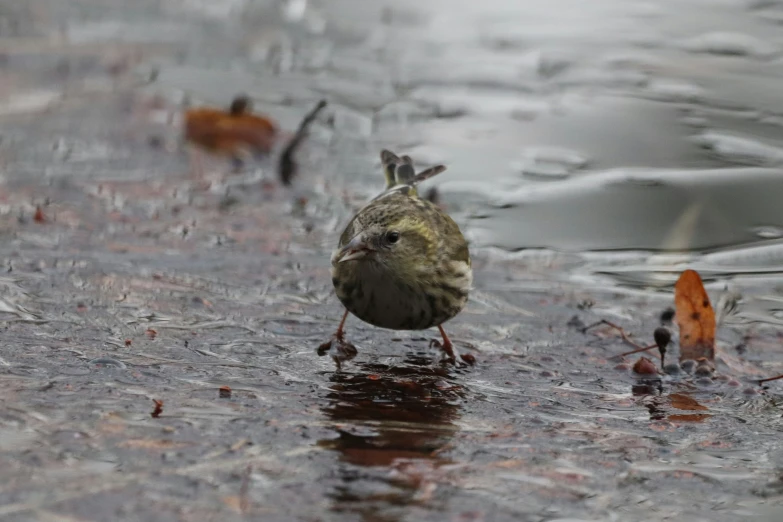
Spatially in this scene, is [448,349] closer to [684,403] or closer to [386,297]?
[386,297]

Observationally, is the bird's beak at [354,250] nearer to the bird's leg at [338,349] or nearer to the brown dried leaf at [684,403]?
the bird's leg at [338,349]

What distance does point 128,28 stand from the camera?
12016 mm

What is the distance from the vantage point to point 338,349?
4488 millimetres

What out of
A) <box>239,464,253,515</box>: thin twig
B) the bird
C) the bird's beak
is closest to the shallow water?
<box>239,464,253,515</box>: thin twig

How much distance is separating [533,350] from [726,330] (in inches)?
38.2

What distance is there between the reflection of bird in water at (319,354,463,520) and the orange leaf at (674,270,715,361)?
39.5 inches

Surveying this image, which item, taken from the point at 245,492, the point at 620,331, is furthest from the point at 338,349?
the point at 245,492

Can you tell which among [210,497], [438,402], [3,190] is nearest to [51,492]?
[210,497]

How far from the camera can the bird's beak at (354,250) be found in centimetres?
456

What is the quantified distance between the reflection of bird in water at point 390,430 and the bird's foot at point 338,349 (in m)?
0.10

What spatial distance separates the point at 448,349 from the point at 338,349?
0.46 meters

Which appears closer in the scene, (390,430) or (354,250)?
(390,430)

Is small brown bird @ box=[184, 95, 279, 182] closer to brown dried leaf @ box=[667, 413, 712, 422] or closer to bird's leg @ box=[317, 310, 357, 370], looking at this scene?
bird's leg @ box=[317, 310, 357, 370]

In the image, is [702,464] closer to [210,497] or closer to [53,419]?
[210,497]
